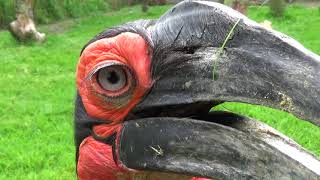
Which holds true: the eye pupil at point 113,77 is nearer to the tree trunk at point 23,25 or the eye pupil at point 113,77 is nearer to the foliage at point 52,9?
the tree trunk at point 23,25

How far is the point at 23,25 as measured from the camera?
29.3 ft

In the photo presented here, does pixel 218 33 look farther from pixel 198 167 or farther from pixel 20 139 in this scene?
pixel 20 139

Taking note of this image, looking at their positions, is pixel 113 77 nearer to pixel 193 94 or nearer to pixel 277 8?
pixel 193 94

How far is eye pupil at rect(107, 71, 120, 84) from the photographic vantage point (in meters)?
1.58

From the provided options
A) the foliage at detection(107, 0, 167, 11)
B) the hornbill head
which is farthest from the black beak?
the foliage at detection(107, 0, 167, 11)

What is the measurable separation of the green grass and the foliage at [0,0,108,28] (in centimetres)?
79

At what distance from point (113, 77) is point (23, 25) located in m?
7.59

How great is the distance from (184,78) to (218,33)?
123mm

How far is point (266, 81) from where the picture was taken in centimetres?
137

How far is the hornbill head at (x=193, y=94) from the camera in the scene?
136 centimetres

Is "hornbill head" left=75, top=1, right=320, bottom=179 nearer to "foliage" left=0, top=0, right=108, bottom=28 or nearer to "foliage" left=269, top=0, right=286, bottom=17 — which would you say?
"foliage" left=269, top=0, right=286, bottom=17

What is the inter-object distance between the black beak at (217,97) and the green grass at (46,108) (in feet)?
8.80

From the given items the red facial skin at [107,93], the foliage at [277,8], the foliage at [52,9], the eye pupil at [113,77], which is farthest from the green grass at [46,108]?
the eye pupil at [113,77]

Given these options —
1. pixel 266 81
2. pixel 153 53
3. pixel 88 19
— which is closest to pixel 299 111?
pixel 266 81
